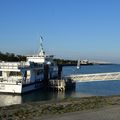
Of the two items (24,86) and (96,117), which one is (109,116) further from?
(24,86)

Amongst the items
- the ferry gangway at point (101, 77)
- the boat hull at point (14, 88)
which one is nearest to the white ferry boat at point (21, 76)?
the boat hull at point (14, 88)

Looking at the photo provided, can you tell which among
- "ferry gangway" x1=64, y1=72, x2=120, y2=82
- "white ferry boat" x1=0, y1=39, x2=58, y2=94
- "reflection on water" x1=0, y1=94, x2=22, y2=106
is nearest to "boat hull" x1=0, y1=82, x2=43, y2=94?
"white ferry boat" x1=0, y1=39, x2=58, y2=94

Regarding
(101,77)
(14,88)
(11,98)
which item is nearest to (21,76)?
(14,88)

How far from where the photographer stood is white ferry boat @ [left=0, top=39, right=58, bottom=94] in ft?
179

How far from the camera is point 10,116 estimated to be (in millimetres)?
16266

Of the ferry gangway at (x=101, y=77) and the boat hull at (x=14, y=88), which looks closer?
the boat hull at (x=14, y=88)

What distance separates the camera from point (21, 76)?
57.0 m

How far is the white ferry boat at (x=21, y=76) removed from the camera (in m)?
54.4

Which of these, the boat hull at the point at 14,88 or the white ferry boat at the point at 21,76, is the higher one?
the white ferry boat at the point at 21,76

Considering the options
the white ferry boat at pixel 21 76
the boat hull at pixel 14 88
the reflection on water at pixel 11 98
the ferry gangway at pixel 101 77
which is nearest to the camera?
the reflection on water at pixel 11 98

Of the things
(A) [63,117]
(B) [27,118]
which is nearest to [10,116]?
(B) [27,118]

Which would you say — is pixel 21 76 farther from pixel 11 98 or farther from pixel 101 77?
pixel 101 77

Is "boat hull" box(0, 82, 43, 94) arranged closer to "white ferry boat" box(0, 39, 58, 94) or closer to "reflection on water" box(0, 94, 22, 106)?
"white ferry boat" box(0, 39, 58, 94)

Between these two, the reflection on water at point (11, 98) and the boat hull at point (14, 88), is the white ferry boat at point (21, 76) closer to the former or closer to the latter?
the boat hull at point (14, 88)
